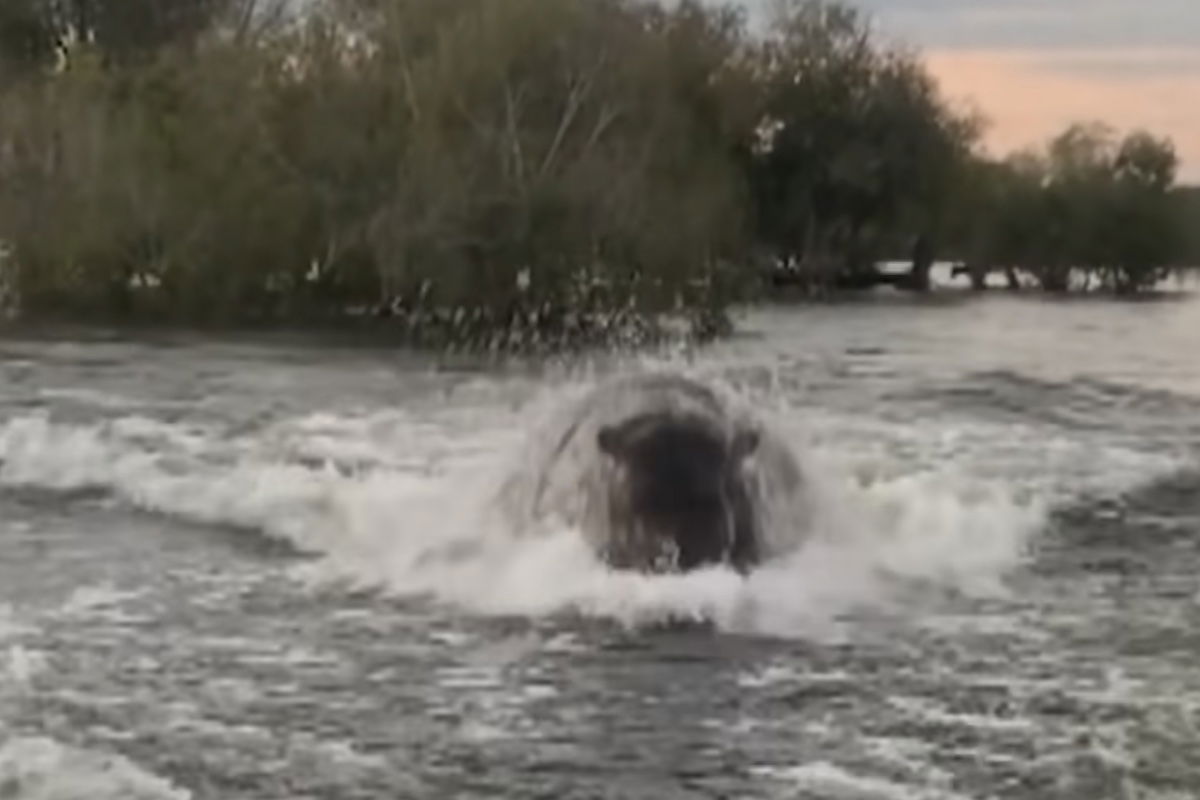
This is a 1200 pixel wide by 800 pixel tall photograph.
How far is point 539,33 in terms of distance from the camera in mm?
57719

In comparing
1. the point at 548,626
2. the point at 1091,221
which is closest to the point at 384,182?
the point at 548,626

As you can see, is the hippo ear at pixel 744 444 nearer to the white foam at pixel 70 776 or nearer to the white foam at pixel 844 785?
the white foam at pixel 844 785

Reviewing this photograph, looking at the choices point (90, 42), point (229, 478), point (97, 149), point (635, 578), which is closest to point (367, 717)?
point (635, 578)

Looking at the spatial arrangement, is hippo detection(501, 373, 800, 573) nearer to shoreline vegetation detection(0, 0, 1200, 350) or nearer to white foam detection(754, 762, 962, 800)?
white foam detection(754, 762, 962, 800)

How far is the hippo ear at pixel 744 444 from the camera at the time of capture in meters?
18.1

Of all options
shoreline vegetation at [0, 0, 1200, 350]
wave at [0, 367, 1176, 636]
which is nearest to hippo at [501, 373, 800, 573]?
wave at [0, 367, 1176, 636]

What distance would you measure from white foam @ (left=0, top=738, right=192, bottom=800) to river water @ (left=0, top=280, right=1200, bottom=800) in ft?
0.08

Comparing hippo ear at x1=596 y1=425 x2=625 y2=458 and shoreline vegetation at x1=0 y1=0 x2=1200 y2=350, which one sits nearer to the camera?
hippo ear at x1=596 y1=425 x2=625 y2=458

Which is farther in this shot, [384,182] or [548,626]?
[384,182]

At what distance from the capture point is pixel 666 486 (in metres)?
17.4

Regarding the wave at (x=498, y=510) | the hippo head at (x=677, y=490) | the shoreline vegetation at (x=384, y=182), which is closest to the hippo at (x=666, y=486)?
the hippo head at (x=677, y=490)

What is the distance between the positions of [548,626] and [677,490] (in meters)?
1.81

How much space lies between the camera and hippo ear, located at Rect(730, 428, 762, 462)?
1808 cm

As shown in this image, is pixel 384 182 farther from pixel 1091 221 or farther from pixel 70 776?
pixel 1091 221
